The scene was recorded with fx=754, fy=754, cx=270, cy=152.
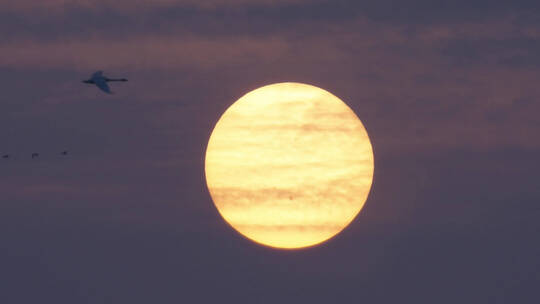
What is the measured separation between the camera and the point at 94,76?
11794 centimetres
